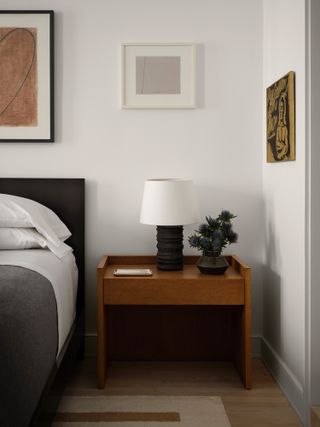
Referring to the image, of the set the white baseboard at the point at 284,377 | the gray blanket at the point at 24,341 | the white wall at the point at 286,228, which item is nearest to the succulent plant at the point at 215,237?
the white wall at the point at 286,228

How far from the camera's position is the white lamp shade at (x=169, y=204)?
8.56ft

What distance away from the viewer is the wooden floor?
2234 mm

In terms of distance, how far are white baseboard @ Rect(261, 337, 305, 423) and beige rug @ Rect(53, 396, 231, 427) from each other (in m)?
0.32

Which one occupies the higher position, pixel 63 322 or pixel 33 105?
pixel 33 105

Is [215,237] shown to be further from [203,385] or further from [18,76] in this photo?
[18,76]

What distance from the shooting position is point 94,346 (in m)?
3.02

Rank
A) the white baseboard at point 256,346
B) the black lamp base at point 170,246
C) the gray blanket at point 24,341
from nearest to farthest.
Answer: the gray blanket at point 24,341, the black lamp base at point 170,246, the white baseboard at point 256,346

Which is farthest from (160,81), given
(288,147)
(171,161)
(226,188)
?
(288,147)

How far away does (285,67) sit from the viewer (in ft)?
8.14

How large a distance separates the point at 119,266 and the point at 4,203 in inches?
28.3

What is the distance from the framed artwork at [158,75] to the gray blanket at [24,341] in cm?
133

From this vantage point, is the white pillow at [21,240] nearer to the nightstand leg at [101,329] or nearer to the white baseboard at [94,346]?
the nightstand leg at [101,329]

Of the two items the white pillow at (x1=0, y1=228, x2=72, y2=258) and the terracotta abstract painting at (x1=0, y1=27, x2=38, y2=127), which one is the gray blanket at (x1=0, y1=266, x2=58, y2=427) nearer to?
the white pillow at (x1=0, y1=228, x2=72, y2=258)

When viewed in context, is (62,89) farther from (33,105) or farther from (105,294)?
(105,294)
